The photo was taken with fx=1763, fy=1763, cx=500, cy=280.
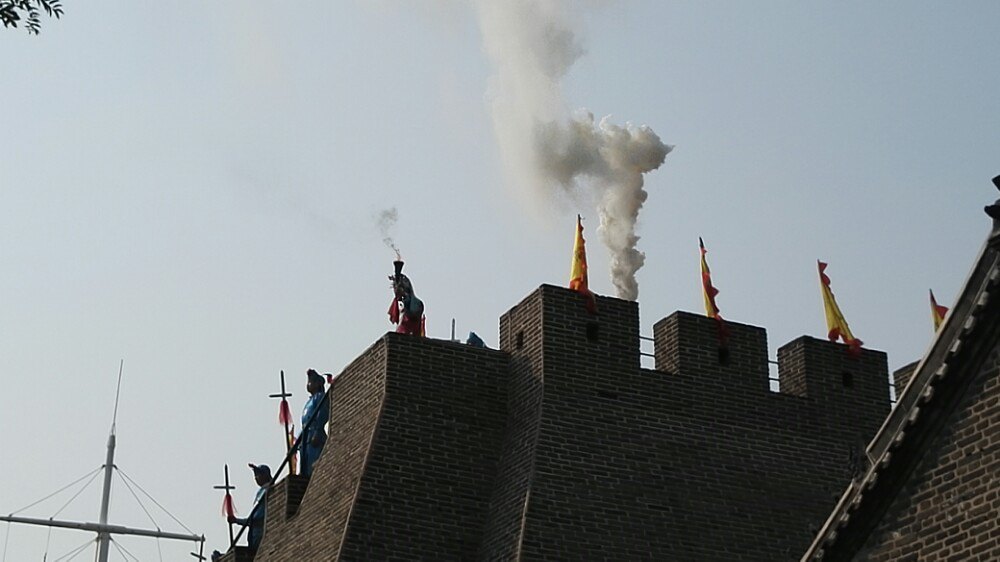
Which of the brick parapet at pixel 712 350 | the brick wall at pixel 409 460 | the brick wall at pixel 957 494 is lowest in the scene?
the brick wall at pixel 957 494

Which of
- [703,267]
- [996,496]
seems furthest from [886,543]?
[703,267]

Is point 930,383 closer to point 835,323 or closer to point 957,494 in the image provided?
point 957,494

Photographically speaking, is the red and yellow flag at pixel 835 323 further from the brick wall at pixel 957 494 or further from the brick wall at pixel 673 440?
the brick wall at pixel 957 494

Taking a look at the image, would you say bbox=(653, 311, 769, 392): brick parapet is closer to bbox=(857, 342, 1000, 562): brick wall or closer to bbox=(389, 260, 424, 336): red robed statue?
bbox=(389, 260, 424, 336): red robed statue

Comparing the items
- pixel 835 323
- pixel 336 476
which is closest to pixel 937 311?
pixel 835 323

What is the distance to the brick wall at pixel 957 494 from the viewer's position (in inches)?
604

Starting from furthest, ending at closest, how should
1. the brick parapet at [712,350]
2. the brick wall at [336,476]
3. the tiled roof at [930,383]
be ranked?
the brick parapet at [712,350] < the brick wall at [336,476] < the tiled roof at [930,383]

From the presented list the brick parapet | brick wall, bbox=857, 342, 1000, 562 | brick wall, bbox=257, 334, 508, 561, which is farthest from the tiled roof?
the brick parapet

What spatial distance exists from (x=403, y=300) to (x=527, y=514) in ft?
16.4

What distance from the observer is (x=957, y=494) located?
15.6 m

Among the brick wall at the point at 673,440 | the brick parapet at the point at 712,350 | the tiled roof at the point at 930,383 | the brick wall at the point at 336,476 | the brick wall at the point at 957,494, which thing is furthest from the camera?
the brick parapet at the point at 712,350

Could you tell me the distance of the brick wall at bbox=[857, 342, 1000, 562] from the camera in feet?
50.3

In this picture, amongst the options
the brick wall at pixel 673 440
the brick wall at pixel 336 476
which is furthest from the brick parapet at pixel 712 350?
the brick wall at pixel 336 476

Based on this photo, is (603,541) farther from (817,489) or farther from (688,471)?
(817,489)
